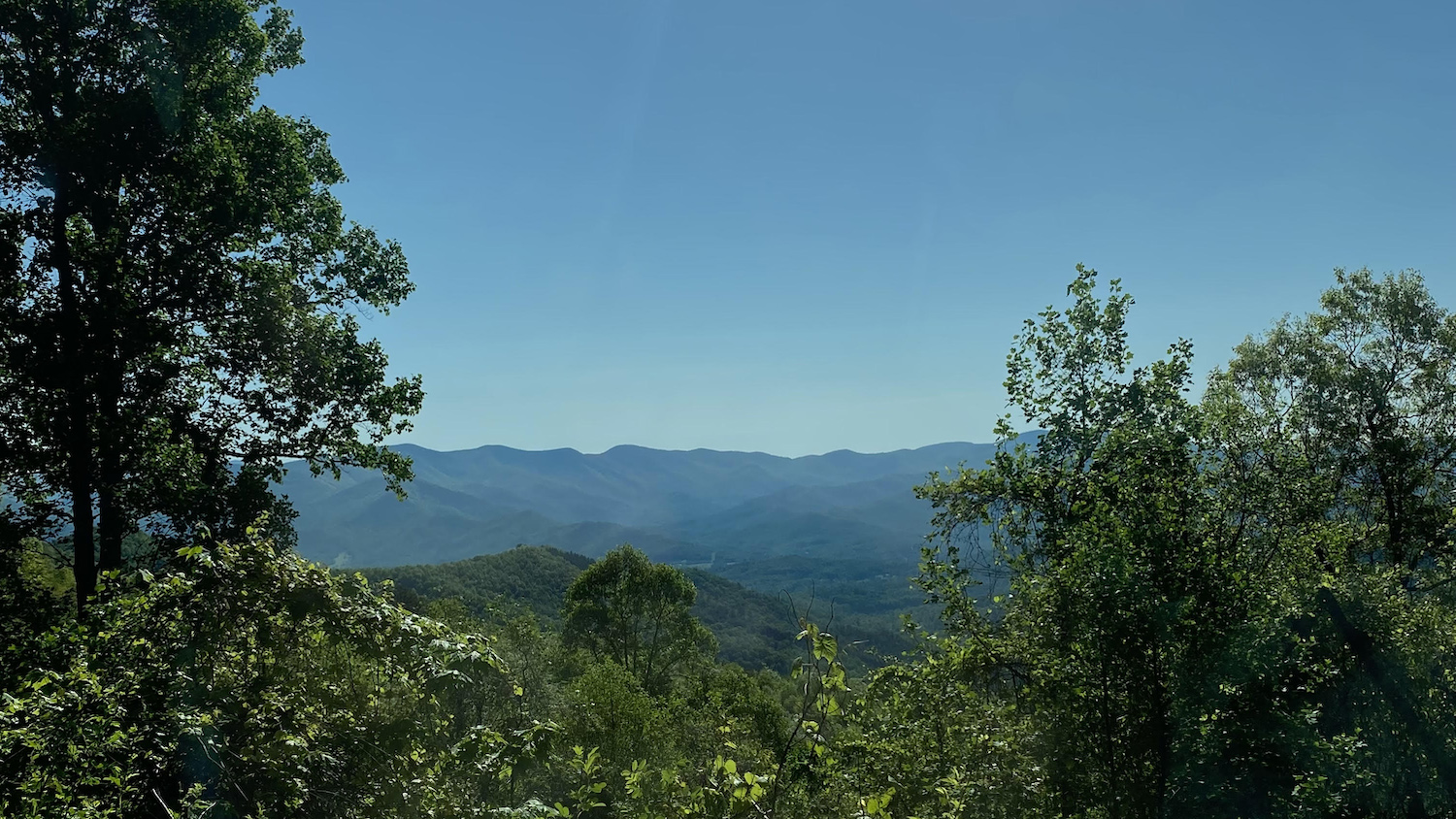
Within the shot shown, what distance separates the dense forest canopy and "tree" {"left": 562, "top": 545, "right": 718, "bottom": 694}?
33.9 meters

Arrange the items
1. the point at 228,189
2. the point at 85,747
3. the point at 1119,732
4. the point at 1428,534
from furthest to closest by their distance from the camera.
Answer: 1. the point at 1428,534
2. the point at 228,189
3. the point at 1119,732
4. the point at 85,747

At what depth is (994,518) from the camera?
13195mm

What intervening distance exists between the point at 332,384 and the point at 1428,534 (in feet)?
92.8

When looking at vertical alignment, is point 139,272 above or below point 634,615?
above

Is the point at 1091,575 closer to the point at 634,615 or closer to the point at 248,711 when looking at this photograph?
the point at 248,711

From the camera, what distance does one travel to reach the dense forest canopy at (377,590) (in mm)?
5062

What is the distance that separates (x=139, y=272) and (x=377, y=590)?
9.68 metres

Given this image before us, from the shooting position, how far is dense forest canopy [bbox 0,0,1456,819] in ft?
16.6

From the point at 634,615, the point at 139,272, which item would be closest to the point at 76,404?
the point at 139,272

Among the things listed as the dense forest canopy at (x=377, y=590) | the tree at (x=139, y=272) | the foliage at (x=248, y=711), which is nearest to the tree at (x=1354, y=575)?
the dense forest canopy at (x=377, y=590)

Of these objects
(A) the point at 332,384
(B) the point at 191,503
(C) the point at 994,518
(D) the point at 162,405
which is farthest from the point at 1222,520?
(D) the point at 162,405

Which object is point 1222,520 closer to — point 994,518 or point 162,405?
point 994,518

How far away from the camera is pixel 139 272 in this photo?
11875mm

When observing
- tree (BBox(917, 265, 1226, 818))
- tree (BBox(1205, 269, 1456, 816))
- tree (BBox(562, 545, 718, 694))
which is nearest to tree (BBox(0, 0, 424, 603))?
tree (BBox(917, 265, 1226, 818))
